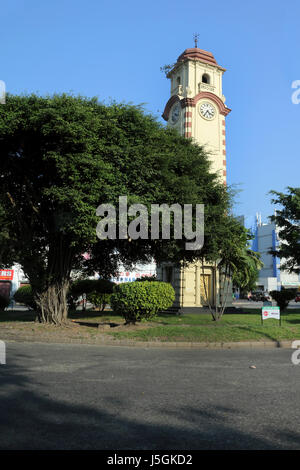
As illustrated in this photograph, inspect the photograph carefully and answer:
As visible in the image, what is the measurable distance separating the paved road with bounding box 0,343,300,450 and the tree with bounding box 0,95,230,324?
5859 mm

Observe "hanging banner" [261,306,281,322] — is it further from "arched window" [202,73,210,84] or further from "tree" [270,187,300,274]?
"arched window" [202,73,210,84]

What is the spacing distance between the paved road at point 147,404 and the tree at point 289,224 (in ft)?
61.8

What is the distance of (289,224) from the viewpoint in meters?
27.1

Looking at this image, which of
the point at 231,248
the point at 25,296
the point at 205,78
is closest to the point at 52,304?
the point at 231,248

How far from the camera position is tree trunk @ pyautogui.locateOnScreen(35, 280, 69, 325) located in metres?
14.7

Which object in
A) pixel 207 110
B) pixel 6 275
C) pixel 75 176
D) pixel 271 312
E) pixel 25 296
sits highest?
pixel 207 110

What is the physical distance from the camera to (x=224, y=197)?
16438mm

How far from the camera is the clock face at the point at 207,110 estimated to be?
27609mm

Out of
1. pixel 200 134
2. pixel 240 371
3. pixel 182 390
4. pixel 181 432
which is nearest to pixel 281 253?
pixel 200 134

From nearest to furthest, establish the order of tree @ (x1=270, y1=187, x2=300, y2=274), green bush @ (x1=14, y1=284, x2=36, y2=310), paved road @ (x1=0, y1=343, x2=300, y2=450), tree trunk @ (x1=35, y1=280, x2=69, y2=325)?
paved road @ (x1=0, y1=343, x2=300, y2=450) < tree trunk @ (x1=35, y1=280, x2=69, y2=325) < green bush @ (x1=14, y1=284, x2=36, y2=310) < tree @ (x1=270, y1=187, x2=300, y2=274)

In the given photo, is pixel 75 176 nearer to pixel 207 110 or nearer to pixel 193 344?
pixel 193 344

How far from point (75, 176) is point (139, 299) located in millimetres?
5007

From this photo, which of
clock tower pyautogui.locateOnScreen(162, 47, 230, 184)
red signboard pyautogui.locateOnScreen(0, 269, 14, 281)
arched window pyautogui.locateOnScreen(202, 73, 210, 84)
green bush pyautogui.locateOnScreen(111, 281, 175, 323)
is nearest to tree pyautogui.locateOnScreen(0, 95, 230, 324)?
green bush pyautogui.locateOnScreen(111, 281, 175, 323)

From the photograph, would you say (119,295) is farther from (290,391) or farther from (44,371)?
(290,391)
